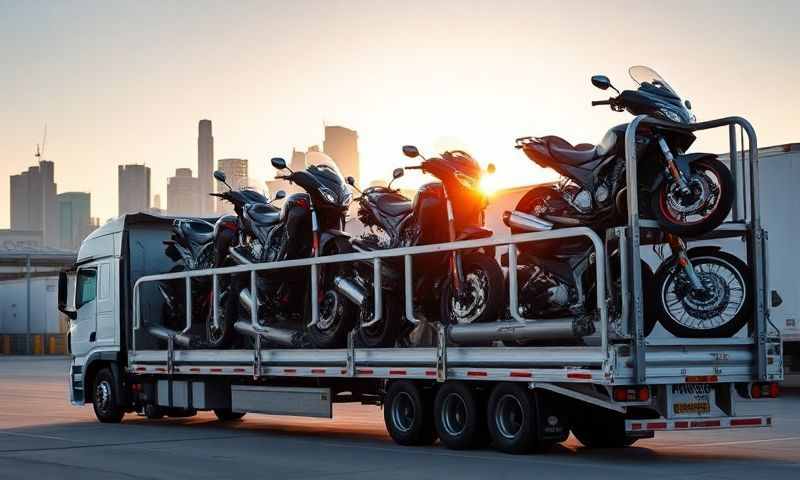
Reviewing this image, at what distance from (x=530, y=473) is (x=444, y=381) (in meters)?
2.32

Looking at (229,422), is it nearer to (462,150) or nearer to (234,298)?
(234,298)

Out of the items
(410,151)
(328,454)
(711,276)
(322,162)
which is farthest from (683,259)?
(322,162)

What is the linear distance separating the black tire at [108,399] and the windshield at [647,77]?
10.4 m

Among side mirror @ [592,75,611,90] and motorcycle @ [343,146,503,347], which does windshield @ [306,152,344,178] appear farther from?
side mirror @ [592,75,611,90]

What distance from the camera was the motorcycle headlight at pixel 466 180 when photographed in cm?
1419

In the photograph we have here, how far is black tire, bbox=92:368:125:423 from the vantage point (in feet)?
63.7

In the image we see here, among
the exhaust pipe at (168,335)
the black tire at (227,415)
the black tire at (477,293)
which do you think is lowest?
the black tire at (227,415)

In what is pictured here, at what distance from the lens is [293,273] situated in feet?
53.8

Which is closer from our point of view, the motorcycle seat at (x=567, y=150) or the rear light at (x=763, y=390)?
A: the rear light at (x=763, y=390)

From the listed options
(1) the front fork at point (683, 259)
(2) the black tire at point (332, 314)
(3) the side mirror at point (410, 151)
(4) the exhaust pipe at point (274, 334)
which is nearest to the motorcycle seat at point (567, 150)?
(1) the front fork at point (683, 259)

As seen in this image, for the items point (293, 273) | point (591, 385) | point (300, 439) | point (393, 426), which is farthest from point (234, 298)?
point (591, 385)

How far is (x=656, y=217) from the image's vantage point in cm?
1188

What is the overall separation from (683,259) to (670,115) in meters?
1.47

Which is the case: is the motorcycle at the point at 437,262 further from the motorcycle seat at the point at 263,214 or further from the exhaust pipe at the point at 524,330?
the motorcycle seat at the point at 263,214
